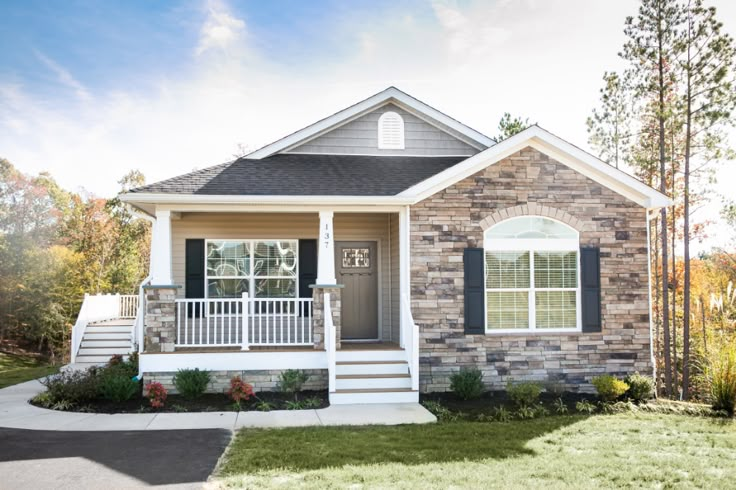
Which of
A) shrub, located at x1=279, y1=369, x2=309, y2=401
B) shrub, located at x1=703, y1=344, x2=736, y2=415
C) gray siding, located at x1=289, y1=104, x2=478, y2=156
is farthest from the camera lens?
gray siding, located at x1=289, y1=104, x2=478, y2=156

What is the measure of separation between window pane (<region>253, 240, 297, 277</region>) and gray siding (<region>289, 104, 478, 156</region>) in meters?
2.40

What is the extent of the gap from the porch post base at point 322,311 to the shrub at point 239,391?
1.46 meters

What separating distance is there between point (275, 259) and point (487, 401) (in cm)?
512

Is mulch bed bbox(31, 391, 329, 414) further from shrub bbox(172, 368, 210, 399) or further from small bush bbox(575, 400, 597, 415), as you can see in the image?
small bush bbox(575, 400, 597, 415)

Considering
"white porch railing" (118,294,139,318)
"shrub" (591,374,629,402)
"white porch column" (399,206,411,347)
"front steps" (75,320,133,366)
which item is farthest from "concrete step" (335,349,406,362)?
"white porch railing" (118,294,139,318)

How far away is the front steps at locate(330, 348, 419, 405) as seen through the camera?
9.63m

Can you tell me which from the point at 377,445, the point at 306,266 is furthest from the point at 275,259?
the point at 377,445

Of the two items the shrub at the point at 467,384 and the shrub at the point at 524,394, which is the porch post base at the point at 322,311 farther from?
the shrub at the point at 524,394

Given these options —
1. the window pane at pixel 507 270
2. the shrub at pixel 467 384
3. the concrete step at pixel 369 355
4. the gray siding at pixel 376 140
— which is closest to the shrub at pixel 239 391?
the concrete step at pixel 369 355

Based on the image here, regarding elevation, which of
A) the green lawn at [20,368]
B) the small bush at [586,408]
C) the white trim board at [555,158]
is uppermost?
the white trim board at [555,158]

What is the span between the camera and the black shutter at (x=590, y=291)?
35.1 feet

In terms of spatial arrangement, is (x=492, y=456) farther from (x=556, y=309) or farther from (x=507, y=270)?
(x=556, y=309)

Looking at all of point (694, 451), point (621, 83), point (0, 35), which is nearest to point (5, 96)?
point (0, 35)

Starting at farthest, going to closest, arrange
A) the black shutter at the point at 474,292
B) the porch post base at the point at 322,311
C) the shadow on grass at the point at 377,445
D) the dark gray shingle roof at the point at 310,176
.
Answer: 1. the dark gray shingle roof at the point at 310,176
2. the black shutter at the point at 474,292
3. the porch post base at the point at 322,311
4. the shadow on grass at the point at 377,445
